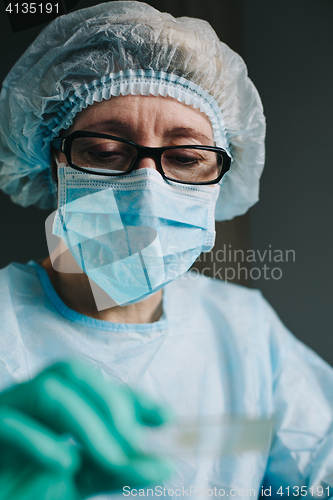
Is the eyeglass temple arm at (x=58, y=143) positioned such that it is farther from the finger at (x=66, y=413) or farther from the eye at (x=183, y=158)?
the finger at (x=66, y=413)

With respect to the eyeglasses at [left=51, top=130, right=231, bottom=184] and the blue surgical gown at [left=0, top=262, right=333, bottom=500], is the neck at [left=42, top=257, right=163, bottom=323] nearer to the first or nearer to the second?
the blue surgical gown at [left=0, top=262, right=333, bottom=500]

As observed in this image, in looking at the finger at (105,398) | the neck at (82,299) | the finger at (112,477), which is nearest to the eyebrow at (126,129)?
the neck at (82,299)

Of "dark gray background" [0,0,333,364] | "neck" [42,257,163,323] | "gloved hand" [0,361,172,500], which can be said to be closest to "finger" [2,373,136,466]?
"gloved hand" [0,361,172,500]

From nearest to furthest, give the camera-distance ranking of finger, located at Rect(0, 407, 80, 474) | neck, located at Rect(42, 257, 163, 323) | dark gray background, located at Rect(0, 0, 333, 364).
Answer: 1. finger, located at Rect(0, 407, 80, 474)
2. neck, located at Rect(42, 257, 163, 323)
3. dark gray background, located at Rect(0, 0, 333, 364)

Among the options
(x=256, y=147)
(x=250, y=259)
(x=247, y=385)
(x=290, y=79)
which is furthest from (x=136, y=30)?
(x=247, y=385)

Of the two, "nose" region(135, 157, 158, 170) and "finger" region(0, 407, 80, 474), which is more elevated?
"nose" region(135, 157, 158, 170)

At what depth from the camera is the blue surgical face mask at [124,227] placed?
2.45 feet

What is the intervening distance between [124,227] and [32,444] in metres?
0.43

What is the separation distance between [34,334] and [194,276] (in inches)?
23.3

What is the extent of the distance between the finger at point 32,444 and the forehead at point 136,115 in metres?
0.58

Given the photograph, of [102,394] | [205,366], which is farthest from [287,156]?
[102,394]

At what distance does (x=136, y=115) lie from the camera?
2.44ft

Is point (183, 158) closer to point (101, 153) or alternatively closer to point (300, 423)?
point (101, 153)

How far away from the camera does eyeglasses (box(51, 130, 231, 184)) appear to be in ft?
2.46
